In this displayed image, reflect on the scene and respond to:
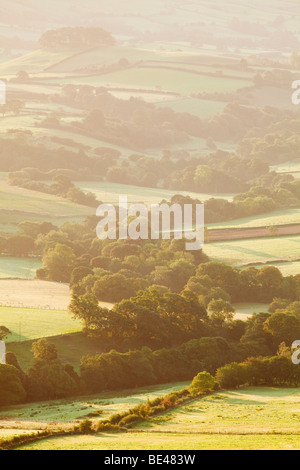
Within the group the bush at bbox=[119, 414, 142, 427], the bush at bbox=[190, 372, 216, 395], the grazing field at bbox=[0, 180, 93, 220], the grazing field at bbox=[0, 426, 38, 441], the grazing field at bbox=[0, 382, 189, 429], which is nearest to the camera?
the grazing field at bbox=[0, 426, 38, 441]

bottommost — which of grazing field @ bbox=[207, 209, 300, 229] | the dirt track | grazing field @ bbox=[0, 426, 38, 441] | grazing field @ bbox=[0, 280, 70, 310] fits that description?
grazing field @ bbox=[0, 426, 38, 441]

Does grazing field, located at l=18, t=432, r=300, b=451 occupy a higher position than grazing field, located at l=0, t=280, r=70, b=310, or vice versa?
grazing field, located at l=0, t=280, r=70, b=310

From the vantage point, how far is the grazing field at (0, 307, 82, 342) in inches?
3253

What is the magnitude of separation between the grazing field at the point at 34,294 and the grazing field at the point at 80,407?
21.9 m

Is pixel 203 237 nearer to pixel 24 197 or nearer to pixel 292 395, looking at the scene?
pixel 24 197

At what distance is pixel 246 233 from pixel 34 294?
1539 inches

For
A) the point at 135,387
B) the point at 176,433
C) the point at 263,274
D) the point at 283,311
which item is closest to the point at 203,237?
the point at 263,274

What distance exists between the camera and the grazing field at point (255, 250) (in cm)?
11675

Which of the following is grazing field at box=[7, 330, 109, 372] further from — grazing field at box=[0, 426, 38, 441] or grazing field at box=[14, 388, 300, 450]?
grazing field at box=[0, 426, 38, 441]

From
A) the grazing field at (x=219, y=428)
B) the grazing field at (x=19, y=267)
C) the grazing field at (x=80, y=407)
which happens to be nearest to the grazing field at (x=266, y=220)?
the grazing field at (x=19, y=267)

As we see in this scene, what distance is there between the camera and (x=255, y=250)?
121 meters

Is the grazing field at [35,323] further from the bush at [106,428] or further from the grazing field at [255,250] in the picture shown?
the grazing field at [255,250]

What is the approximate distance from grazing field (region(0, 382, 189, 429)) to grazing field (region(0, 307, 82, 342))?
36.3ft

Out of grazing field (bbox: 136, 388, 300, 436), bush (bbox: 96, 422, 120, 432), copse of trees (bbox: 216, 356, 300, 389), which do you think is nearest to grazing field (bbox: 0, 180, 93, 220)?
copse of trees (bbox: 216, 356, 300, 389)
